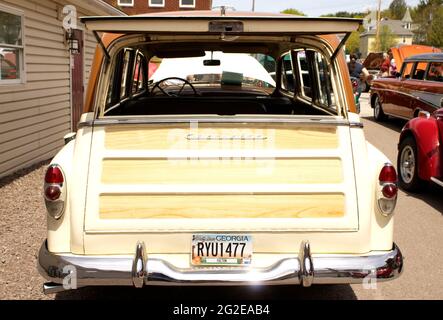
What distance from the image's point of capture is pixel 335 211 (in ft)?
9.71

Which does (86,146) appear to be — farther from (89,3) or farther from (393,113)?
(393,113)

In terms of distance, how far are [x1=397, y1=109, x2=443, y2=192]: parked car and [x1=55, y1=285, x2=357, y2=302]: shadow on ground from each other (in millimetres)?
2640

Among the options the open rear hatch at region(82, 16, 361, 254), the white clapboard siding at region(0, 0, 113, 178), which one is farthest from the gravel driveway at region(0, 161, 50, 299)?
the open rear hatch at region(82, 16, 361, 254)

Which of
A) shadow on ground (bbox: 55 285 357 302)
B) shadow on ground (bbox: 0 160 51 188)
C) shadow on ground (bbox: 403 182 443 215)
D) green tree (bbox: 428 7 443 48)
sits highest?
green tree (bbox: 428 7 443 48)

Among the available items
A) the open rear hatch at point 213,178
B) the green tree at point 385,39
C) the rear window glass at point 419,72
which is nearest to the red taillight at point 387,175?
the open rear hatch at point 213,178

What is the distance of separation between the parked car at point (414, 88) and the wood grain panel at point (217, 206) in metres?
7.95

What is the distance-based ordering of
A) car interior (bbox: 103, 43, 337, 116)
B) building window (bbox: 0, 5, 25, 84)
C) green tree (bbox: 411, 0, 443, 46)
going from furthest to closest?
green tree (bbox: 411, 0, 443, 46), building window (bbox: 0, 5, 25, 84), car interior (bbox: 103, 43, 337, 116)

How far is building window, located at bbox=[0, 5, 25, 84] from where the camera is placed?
7.26 meters

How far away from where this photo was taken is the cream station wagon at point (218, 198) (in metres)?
2.85

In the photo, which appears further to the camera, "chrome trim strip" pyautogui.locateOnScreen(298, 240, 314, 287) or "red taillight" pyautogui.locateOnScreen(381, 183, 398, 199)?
"red taillight" pyautogui.locateOnScreen(381, 183, 398, 199)

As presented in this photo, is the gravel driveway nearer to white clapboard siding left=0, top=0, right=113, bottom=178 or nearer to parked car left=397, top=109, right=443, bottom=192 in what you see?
white clapboard siding left=0, top=0, right=113, bottom=178

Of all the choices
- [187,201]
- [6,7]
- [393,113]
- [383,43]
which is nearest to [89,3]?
[6,7]

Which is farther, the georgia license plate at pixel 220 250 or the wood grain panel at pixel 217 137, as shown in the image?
the wood grain panel at pixel 217 137

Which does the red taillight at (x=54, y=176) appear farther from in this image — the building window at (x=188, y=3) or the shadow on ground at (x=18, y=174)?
the building window at (x=188, y=3)
